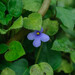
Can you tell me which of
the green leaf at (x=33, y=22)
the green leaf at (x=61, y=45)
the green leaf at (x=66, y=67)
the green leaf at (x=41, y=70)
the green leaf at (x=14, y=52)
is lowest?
the green leaf at (x=66, y=67)

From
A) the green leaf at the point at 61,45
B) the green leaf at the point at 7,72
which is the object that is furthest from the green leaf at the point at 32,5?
the green leaf at the point at 7,72


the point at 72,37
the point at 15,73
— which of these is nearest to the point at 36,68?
the point at 15,73

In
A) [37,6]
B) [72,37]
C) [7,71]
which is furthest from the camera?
[72,37]

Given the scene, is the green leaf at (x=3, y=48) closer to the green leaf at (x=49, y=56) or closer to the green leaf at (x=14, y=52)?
the green leaf at (x=14, y=52)

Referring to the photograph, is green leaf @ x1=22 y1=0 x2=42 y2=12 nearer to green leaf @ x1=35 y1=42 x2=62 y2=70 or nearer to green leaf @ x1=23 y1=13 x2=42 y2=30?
green leaf @ x1=23 y1=13 x2=42 y2=30

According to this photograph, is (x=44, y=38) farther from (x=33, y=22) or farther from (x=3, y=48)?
(x=3, y=48)

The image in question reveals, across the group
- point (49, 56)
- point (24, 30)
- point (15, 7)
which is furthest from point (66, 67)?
point (15, 7)

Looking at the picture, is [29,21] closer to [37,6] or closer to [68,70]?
[37,6]
